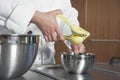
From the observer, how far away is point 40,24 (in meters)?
0.99

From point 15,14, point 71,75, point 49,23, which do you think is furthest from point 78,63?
point 15,14

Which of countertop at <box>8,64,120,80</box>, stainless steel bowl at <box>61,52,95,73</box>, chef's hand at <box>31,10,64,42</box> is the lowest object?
countertop at <box>8,64,120,80</box>

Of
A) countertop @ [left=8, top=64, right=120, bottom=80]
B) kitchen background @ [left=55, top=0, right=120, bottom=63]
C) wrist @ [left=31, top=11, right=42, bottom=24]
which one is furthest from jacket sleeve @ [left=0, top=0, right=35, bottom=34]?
kitchen background @ [left=55, top=0, right=120, bottom=63]

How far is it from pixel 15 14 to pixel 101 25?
2.52 metres

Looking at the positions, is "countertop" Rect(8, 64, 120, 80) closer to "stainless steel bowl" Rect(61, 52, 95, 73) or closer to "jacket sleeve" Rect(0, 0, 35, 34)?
"stainless steel bowl" Rect(61, 52, 95, 73)

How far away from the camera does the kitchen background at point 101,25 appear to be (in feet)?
10.7

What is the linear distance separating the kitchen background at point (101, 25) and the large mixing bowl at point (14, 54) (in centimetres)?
246

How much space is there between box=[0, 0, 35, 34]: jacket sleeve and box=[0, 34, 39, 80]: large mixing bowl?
0.20 m

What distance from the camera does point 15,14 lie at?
0.97 meters

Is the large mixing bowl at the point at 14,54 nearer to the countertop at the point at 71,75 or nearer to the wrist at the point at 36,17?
the countertop at the point at 71,75

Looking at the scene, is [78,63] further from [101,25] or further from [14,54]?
[101,25]

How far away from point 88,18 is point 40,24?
2.36 metres

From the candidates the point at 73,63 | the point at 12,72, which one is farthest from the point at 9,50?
the point at 73,63

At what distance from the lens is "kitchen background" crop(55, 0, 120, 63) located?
10.7 ft
